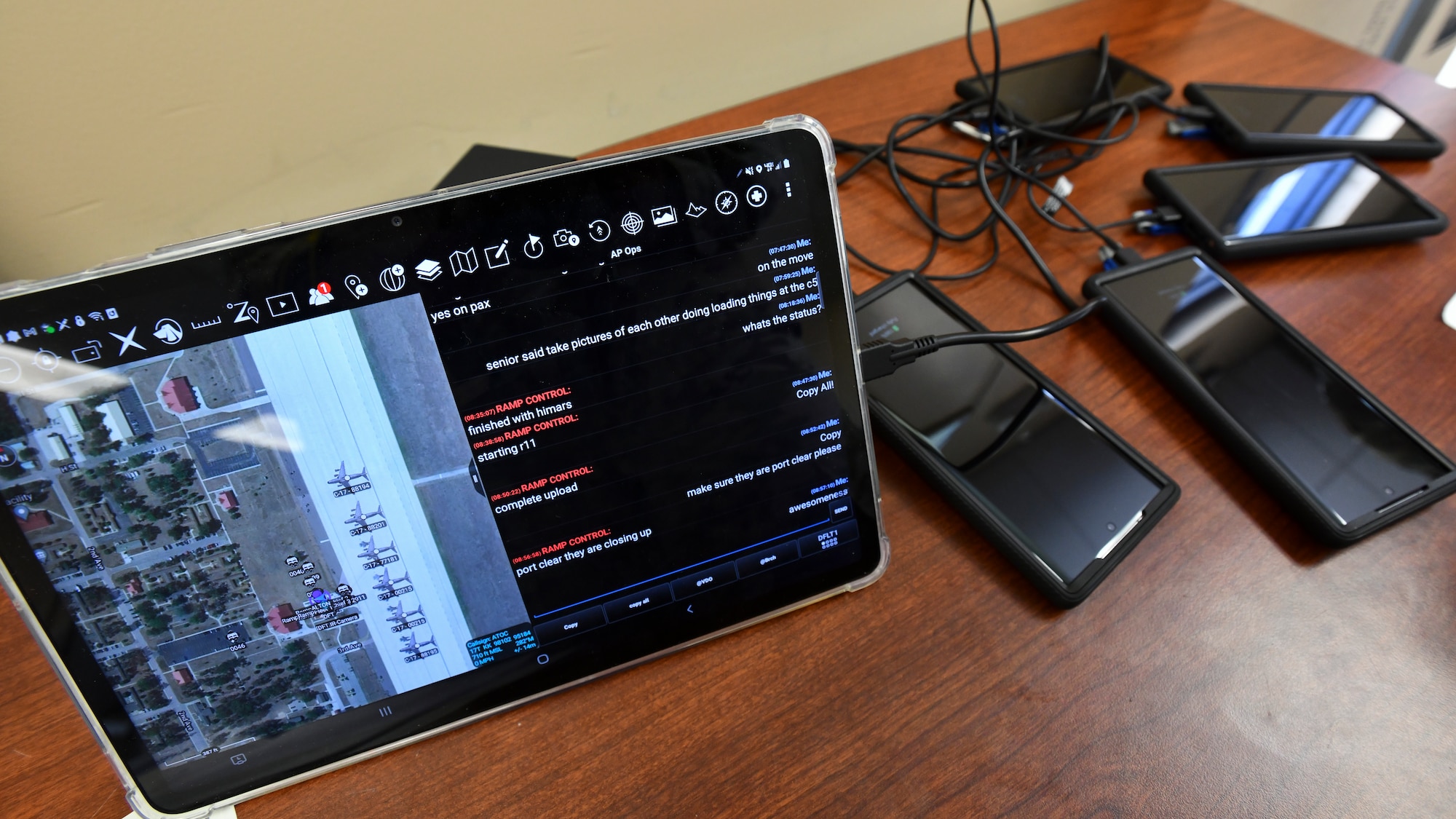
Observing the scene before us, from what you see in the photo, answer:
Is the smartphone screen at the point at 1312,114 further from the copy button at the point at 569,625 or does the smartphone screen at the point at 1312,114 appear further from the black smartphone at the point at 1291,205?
the copy button at the point at 569,625

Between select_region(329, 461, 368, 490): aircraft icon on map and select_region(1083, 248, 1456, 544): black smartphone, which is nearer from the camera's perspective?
select_region(329, 461, 368, 490): aircraft icon on map

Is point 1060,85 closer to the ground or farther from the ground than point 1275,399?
farther from the ground

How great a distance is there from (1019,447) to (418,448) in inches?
14.7

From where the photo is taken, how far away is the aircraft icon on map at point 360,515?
0.39 m

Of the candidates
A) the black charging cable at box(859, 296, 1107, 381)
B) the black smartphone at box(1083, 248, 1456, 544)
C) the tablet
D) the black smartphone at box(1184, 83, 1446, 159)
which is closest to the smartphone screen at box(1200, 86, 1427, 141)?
the black smartphone at box(1184, 83, 1446, 159)

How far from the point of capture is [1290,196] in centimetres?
71

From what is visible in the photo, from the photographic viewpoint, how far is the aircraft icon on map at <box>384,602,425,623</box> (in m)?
0.41

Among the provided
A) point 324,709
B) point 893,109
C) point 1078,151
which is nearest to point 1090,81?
point 1078,151

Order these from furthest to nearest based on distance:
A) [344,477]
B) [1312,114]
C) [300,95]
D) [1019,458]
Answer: [1312,114] → [300,95] → [1019,458] → [344,477]

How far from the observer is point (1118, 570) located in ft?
1.65

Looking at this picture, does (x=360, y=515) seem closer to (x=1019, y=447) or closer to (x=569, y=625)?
(x=569, y=625)

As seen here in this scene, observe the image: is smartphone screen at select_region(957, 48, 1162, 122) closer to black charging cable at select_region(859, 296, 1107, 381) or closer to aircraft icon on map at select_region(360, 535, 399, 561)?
black charging cable at select_region(859, 296, 1107, 381)

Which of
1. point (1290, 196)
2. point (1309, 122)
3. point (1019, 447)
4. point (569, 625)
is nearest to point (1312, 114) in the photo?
point (1309, 122)

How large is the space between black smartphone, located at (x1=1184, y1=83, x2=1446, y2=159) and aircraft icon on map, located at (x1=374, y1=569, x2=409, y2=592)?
822mm
